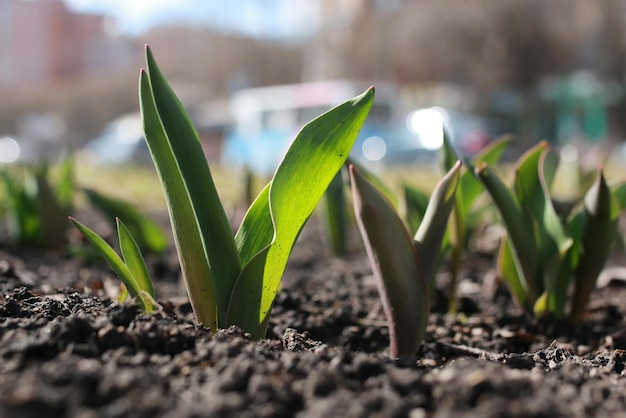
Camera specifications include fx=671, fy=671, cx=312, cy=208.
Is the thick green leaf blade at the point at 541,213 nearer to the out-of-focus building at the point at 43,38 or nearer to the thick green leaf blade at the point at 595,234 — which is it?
the thick green leaf blade at the point at 595,234

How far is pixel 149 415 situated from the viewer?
0.77 m

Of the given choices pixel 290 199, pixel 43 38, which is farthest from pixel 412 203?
pixel 43 38

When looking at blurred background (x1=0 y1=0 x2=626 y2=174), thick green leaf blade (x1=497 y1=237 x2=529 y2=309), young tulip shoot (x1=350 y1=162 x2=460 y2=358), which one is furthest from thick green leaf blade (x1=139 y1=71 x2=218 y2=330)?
blurred background (x1=0 y1=0 x2=626 y2=174)

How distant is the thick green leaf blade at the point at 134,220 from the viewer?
2566 mm

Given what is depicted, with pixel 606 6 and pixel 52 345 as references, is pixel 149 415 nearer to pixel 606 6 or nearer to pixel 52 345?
pixel 52 345

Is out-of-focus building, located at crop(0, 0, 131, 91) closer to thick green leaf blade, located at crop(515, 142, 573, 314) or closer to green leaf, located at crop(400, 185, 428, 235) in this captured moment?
green leaf, located at crop(400, 185, 428, 235)

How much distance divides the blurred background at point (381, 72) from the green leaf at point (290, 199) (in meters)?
12.0

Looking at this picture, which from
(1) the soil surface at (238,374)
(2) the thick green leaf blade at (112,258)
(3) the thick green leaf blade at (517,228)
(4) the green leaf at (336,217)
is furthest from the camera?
(4) the green leaf at (336,217)

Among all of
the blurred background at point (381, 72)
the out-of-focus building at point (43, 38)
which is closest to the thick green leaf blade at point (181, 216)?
the blurred background at point (381, 72)

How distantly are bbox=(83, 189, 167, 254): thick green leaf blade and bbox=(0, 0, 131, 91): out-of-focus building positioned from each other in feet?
65.9

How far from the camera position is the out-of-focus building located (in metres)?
23.2

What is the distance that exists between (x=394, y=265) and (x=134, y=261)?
20.1 inches

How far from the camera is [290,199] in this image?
3.98 feet

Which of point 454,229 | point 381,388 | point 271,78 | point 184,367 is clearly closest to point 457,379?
point 381,388
